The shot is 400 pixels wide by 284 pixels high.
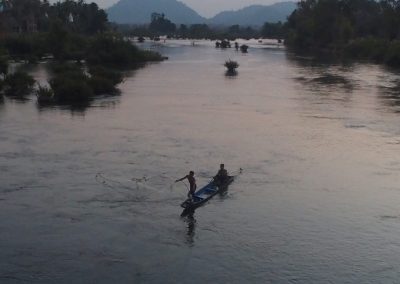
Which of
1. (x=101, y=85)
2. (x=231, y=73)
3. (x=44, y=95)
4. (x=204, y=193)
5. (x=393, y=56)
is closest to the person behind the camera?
(x=204, y=193)

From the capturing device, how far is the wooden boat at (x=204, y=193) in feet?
68.1

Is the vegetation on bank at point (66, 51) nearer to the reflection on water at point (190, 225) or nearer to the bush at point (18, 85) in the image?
the bush at point (18, 85)

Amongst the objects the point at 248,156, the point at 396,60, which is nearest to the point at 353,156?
the point at 248,156

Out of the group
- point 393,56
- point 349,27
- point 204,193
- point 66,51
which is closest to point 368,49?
point 349,27

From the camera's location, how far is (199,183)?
80.5 ft

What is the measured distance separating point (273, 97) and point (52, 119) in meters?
21.7

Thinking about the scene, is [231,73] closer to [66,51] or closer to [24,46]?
[66,51]

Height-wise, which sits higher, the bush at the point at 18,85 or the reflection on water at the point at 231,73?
the bush at the point at 18,85

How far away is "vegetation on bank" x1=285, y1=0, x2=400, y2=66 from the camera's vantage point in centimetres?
11106

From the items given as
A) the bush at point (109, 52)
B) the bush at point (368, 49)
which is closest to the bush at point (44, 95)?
the bush at point (109, 52)

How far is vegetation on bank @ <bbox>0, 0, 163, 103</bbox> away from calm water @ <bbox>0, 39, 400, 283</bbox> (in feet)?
19.4

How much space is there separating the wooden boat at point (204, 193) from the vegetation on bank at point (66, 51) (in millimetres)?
27531

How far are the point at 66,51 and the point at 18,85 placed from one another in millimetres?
43676

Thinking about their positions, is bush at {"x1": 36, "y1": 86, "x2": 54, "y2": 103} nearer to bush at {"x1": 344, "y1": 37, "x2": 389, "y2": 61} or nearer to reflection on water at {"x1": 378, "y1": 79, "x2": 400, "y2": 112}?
reflection on water at {"x1": 378, "y1": 79, "x2": 400, "y2": 112}
